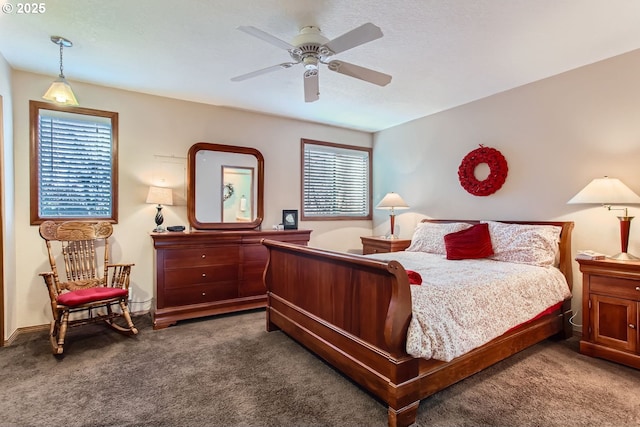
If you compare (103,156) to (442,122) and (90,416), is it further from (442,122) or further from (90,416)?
(442,122)

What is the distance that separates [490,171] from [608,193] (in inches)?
48.9

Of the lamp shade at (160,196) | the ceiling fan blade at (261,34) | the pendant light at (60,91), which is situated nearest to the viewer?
the ceiling fan blade at (261,34)

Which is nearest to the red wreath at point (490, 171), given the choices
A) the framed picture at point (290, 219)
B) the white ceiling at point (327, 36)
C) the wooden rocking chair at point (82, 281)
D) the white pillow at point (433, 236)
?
the white pillow at point (433, 236)

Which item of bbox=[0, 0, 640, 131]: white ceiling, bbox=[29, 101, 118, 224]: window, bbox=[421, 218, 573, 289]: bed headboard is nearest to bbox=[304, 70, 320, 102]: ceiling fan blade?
bbox=[0, 0, 640, 131]: white ceiling

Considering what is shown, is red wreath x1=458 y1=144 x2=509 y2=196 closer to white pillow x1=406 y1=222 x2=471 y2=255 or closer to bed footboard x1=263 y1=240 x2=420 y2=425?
white pillow x1=406 y1=222 x2=471 y2=255

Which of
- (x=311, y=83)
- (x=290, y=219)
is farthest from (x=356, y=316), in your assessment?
(x=290, y=219)

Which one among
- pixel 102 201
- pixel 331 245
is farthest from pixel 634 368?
pixel 102 201

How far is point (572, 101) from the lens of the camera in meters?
3.18

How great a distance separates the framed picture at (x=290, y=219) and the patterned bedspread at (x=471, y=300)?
1866 mm

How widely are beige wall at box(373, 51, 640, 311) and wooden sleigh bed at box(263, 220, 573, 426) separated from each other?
0.34 meters

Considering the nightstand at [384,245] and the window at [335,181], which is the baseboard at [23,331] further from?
the nightstand at [384,245]

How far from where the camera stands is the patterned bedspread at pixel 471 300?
1873mm

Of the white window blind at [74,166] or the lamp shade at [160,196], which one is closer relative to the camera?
the white window blind at [74,166]

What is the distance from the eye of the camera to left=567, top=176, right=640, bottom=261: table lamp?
264 centimetres
